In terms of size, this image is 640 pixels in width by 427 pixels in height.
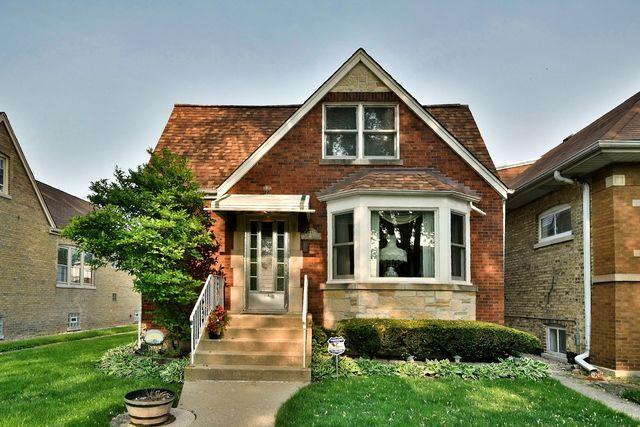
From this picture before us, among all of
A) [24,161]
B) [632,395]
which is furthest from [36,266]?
[632,395]

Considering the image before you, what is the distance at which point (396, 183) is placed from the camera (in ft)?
37.8

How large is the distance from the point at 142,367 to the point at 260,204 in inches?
155

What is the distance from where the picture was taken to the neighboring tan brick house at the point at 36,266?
18391 millimetres

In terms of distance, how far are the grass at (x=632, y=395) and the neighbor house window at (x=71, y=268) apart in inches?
760

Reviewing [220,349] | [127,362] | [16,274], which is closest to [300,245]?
[220,349]

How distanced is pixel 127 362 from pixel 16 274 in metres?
11.1

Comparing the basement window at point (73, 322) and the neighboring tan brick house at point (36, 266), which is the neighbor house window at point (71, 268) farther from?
the basement window at point (73, 322)

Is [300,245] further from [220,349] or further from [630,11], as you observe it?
[630,11]

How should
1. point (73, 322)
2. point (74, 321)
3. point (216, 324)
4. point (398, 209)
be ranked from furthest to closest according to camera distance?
point (74, 321) → point (73, 322) → point (398, 209) → point (216, 324)

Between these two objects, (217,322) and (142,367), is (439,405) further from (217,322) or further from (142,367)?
(142,367)

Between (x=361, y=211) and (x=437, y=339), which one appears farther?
(x=361, y=211)

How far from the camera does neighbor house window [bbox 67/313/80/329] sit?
22.8m

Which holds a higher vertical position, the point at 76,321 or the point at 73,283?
the point at 73,283

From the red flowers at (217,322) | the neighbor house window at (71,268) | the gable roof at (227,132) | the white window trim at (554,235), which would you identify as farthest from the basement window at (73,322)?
the white window trim at (554,235)
